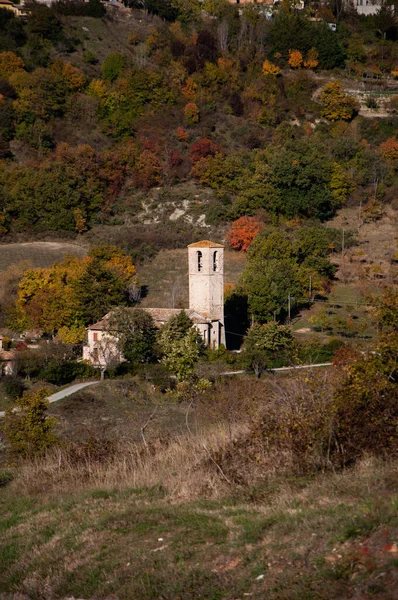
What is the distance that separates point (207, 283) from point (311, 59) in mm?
55983

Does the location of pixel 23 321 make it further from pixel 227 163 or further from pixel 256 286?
pixel 227 163

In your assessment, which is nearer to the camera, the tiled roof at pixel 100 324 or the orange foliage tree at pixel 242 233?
the tiled roof at pixel 100 324

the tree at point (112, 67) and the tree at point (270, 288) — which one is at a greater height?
the tree at point (112, 67)

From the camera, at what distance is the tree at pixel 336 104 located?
83.2m

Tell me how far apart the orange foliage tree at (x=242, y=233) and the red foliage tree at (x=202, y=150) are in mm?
16170

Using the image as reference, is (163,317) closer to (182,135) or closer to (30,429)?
(30,429)

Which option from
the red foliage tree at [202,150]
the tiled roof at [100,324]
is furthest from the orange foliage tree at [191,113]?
the tiled roof at [100,324]

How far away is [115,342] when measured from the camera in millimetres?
40469

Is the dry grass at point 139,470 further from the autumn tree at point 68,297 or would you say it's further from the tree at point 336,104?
the tree at point 336,104

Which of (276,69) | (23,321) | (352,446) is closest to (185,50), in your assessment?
(276,69)

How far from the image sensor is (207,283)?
141ft

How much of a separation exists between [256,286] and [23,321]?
1249cm

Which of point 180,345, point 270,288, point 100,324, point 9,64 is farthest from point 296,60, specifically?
point 180,345

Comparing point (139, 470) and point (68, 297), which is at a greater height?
point (139, 470)
